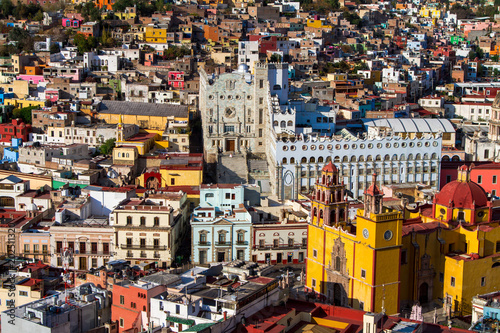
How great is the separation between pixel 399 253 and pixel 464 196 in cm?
724

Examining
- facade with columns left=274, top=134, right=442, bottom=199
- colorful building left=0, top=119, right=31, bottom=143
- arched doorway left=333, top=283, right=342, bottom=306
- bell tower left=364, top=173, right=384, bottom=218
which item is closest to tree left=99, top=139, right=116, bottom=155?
colorful building left=0, top=119, right=31, bottom=143

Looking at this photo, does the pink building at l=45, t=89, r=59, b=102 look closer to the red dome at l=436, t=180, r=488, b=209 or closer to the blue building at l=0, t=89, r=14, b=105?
the blue building at l=0, t=89, r=14, b=105

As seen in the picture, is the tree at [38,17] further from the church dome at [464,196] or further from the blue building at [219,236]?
the church dome at [464,196]

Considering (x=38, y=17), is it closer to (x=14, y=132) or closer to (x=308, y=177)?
(x=14, y=132)

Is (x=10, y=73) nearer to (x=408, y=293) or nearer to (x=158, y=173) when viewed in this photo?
(x=158, y=173)

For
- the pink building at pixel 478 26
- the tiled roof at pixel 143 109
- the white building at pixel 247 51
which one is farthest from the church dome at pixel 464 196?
the pink building at pixel 478 26

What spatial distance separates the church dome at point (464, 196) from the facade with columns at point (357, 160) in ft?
44.2

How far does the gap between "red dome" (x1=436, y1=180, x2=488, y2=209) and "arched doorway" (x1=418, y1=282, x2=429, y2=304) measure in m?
5.38

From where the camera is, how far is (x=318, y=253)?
4956cm

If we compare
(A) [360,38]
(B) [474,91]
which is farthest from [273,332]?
(A) [360,38]

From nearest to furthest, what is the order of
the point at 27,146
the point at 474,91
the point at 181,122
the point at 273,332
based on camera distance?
1. the point at 273,332
2. the point at 27,146
3. the point at 181,122
4. the point at 474,91

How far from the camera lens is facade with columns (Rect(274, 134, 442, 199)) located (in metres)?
64.8

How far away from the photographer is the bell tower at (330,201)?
160ft

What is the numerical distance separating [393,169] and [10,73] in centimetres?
4962
